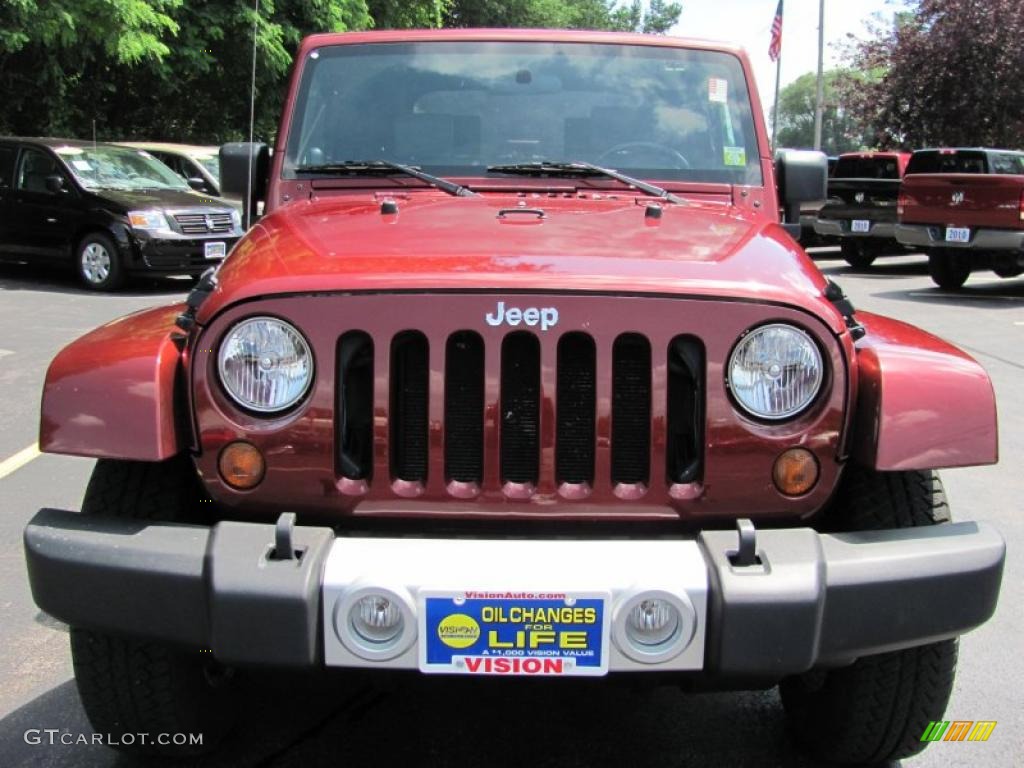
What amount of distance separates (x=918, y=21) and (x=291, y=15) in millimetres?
13378

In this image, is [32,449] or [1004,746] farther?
[32,449]

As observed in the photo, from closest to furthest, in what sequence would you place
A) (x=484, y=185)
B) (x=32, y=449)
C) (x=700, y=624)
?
(x=700, y=624) → (x=484, y=185) → (x=32, y=449)

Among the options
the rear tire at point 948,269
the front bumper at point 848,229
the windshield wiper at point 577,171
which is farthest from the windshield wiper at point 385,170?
the front bumper at point 848,229

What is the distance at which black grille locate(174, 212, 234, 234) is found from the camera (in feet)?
41.9

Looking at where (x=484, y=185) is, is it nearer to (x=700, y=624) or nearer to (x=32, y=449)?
(x=700, y=624)

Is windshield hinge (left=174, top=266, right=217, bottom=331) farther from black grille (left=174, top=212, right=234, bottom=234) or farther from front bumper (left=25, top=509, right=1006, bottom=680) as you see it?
black grille (left=174, top=212, right=234, bottom=234)

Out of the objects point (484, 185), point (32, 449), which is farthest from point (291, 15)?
point (484, 185)

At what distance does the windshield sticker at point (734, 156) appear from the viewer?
3801 millimetres

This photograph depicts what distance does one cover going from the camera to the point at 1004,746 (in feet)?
9.87

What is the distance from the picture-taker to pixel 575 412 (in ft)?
7.86

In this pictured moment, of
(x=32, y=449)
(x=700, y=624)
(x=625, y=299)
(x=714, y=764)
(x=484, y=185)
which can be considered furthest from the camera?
(x=32, y=449)

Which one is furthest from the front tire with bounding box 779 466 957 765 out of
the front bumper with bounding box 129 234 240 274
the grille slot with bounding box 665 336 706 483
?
the front bumper with bounding box 129 234 240 274

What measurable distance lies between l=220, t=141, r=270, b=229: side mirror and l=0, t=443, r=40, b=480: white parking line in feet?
7.56

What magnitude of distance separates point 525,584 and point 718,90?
7.83 feet
